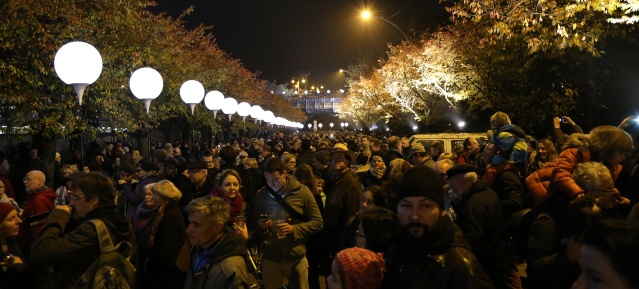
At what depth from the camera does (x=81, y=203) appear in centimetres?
391

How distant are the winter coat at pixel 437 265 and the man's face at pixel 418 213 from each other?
0.06 metres

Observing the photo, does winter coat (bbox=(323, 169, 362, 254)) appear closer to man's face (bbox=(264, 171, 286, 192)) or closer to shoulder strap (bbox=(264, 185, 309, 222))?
shoulder strap (bbox=(264, 185, 309, 222))

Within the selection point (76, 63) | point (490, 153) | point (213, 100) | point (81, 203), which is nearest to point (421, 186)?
point (81, 203)

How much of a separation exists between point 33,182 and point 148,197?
6.58ft

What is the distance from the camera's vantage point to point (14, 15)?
9758 mm

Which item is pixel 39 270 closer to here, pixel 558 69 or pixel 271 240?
pixel 271 240

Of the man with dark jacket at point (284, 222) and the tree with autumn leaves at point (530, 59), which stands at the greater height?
the tree with autumn leaves at point (530, 59)

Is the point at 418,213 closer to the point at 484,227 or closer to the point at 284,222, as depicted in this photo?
the point at 484,227

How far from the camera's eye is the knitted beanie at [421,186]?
9.41 ft

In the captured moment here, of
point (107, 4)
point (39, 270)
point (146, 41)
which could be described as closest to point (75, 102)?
point (107, 4)

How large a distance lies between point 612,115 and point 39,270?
17.4 meters

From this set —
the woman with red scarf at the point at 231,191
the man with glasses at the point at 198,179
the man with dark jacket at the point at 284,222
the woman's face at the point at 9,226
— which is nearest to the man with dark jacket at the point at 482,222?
the man with dark jacket at the point at 284,222

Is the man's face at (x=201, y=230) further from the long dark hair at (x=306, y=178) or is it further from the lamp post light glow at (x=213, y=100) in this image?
the lamp post light glow at (x=213, y=100)

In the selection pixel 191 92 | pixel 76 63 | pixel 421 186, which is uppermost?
pixel 76 63
